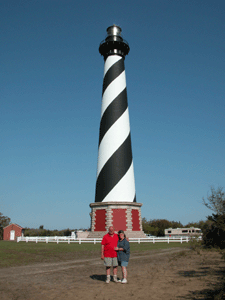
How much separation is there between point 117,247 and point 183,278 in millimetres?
2127

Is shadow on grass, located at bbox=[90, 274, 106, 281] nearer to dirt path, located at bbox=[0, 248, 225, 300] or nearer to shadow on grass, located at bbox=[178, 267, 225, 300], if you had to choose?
dirt path, located at bbox=[0, 248, 225, 300]

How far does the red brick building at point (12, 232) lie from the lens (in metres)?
51.2

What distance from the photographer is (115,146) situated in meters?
29.2

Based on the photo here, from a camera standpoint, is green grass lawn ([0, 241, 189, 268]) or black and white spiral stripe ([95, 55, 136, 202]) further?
black and white spiral stripe ([95, 55, 136, 202])

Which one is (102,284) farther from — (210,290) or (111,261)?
(210,290)

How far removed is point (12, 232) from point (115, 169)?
33.8m

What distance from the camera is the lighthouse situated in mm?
27625

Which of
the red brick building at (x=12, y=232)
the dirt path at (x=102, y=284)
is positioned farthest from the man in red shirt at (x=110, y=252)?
the red brick building at (x=12, y=232)

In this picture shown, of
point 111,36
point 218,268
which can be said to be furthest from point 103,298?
point 111,36

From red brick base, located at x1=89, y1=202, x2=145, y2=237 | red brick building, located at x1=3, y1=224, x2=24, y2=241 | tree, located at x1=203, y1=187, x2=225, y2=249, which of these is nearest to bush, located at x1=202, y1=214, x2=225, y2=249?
tree, located at x1=203, y1=187, x2=225, y2=249

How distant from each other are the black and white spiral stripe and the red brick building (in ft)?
98.0

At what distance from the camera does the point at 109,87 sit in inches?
1256

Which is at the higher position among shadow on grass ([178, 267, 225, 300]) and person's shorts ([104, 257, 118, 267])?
person's shorts ([104, 257, 118, 267])

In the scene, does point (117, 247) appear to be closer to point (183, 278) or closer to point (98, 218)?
point (183, 278)
